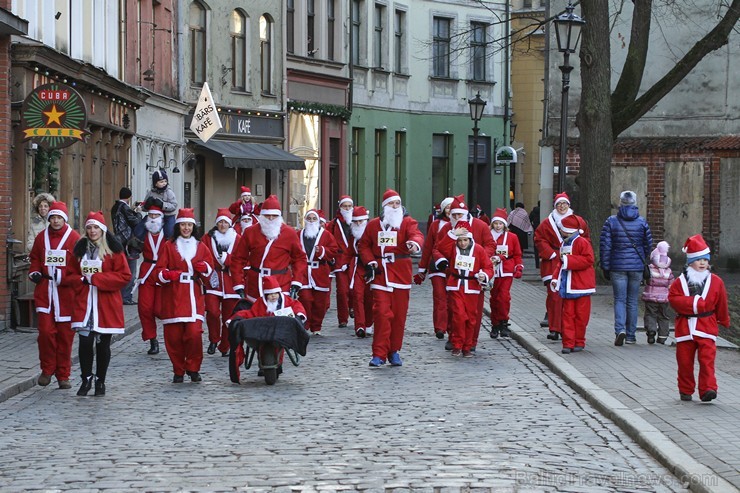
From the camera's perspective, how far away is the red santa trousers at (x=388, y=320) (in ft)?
52.0

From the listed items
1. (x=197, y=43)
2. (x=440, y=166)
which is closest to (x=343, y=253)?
(x=197, y=43)

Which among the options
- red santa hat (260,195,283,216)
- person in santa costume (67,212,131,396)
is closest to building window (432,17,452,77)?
red santa hat (260,195,283,216)

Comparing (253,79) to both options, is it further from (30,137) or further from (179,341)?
(179,341)

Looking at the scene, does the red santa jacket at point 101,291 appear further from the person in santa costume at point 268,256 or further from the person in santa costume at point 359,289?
the person in santa costume at point 359,289

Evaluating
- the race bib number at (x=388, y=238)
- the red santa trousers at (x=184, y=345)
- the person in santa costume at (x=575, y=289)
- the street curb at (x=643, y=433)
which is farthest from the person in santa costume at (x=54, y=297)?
the person in santa costume at (x=575, y=289)

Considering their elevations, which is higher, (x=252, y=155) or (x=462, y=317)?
(x=252, y=155)

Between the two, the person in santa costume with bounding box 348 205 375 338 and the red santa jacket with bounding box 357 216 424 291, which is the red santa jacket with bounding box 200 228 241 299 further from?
the person in santa costume with bounding box 348 205 375 338

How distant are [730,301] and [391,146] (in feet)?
83.6

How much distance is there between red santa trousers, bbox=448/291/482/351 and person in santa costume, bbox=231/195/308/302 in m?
2.40

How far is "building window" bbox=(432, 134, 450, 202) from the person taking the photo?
5359 cm

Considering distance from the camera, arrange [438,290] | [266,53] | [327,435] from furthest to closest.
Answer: [266,53], [438,290], [327,435]

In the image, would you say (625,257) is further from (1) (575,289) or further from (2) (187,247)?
(2) (187,247)

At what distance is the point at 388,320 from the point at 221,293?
2502 mm

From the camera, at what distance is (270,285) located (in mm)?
14695
